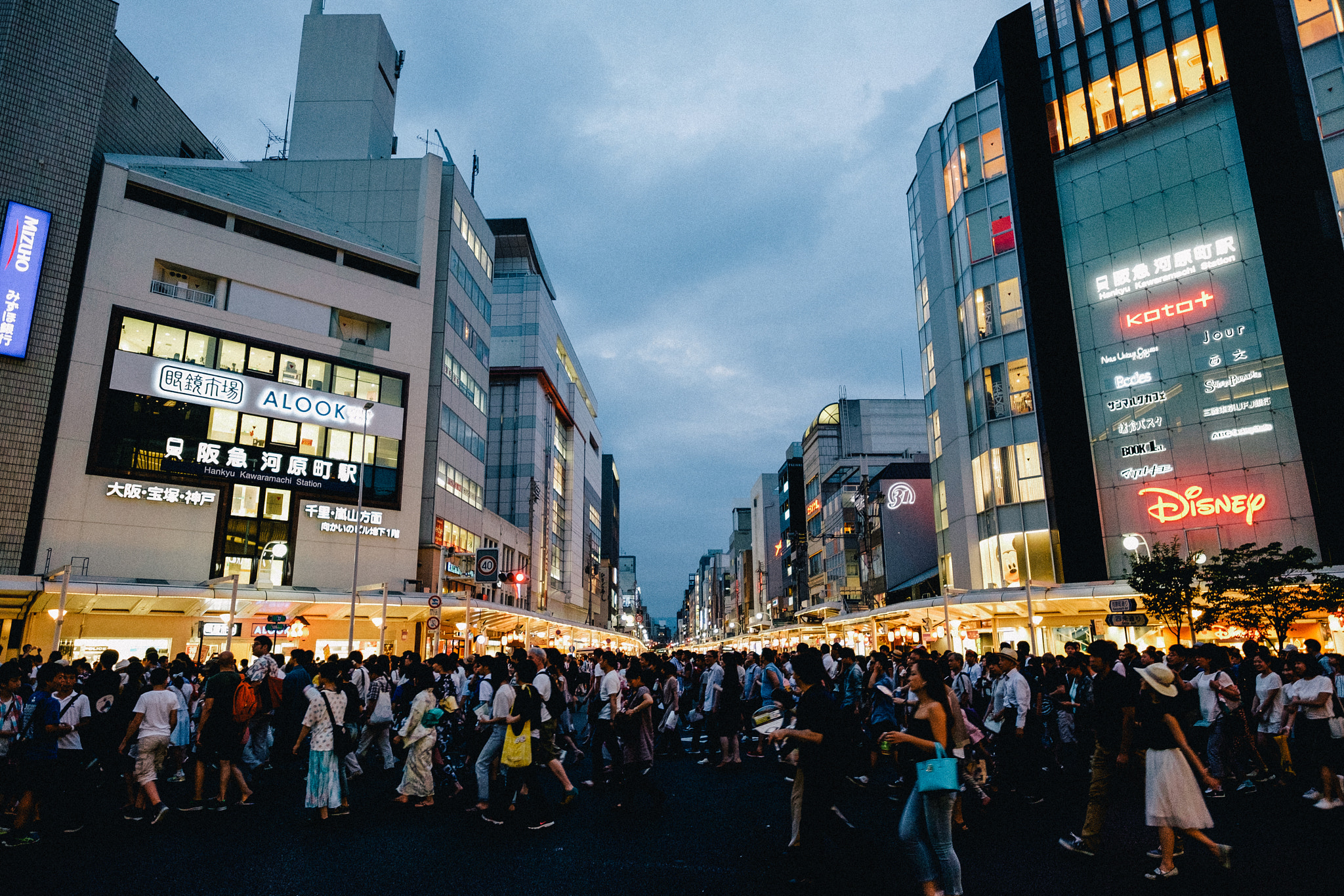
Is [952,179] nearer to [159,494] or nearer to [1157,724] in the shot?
[1157,724]

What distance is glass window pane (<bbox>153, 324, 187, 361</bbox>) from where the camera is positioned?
105 ft

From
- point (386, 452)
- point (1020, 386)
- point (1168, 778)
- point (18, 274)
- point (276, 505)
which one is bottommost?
point (1168, 778)

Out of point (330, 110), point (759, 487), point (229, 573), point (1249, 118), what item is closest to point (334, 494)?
point (229, 573)

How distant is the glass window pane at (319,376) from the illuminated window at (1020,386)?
99.3 feet

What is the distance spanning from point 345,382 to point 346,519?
649 centimetres

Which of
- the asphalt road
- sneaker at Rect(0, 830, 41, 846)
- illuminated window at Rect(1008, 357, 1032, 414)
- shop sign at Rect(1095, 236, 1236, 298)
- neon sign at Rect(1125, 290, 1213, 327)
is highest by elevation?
shop sign at Rect(1095, 236, 1236, 298)

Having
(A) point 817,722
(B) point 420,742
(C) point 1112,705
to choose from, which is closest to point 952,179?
(C) point 1112,705

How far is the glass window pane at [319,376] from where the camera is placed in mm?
36438

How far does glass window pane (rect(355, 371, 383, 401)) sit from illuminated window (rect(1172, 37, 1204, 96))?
3640 cm

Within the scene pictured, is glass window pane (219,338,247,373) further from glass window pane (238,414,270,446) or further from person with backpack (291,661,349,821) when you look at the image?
person with backpack (291,661,349,821)

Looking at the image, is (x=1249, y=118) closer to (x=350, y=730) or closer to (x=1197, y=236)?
(x=1197, y=236)

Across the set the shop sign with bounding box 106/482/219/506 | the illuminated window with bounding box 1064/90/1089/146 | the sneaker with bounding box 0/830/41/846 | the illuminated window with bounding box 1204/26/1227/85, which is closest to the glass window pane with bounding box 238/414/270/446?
the shop sign with bounding box 106/482/219/506

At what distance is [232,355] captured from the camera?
3406 cm

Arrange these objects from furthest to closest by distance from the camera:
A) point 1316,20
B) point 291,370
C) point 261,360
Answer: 1. point 291,370
2. point 261,360
3. point 1316,20
